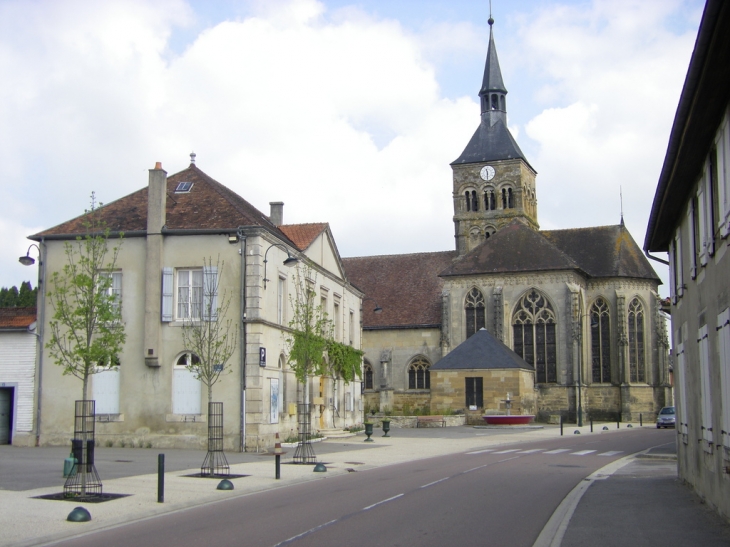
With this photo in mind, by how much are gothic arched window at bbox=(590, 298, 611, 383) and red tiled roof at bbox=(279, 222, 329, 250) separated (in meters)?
A: 26.2

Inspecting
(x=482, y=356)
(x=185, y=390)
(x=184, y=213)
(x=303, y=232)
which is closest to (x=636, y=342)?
(x=482, y=356)

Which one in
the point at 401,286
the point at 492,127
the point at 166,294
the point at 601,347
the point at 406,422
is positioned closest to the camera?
the point at 166,294

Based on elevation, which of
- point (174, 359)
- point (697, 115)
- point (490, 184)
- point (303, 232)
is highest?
point (490, 184)

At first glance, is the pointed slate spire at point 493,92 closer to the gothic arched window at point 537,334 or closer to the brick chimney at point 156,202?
the gothic arched window at point 537,334

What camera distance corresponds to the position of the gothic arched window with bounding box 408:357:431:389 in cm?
5953

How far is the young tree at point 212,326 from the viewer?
1036 inches

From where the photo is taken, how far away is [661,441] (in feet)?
110

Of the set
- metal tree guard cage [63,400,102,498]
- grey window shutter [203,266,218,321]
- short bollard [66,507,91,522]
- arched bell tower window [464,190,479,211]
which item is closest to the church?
arched bell tower window [464,190,479,211]

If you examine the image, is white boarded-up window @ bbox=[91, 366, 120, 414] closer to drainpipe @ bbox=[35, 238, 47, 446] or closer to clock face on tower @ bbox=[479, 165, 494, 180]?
drainpipe @ bbox=[35, 238, 47, 446]

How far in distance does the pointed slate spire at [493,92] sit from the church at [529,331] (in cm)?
1342

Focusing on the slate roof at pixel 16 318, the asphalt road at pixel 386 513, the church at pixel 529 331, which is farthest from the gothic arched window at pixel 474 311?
the asphalt road at pixel 386 513

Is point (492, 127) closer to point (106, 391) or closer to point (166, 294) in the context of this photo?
point (166, 294)

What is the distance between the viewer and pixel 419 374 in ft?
196

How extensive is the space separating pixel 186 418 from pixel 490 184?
44.1 meters
